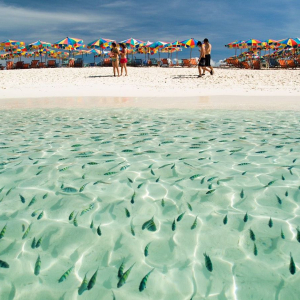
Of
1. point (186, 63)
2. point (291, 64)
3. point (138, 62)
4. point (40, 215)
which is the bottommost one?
point (40, 215)

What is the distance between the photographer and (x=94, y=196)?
10.2ft

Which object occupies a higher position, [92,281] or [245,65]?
[245,65]

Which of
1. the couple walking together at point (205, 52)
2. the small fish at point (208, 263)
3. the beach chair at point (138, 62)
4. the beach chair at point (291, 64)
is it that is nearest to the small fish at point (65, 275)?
the small fish at point (208, 263)

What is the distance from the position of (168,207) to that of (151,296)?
1.09 meters

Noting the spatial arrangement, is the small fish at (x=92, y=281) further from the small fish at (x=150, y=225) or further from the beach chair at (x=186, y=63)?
the beach chair at (x=186, y=63)

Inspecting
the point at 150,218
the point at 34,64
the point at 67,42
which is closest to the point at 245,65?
the point at 67,42

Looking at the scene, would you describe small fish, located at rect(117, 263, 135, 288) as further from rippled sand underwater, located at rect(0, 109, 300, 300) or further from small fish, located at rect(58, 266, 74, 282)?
small fish, located at rect(58, 266, 74, 282)

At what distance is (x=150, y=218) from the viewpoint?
2.69 m

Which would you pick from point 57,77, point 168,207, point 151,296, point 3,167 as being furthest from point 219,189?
point 57,77

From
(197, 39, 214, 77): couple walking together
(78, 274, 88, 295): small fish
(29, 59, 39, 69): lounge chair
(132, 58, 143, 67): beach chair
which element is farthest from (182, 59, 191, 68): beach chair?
(78, 274, 88, 295): small fish

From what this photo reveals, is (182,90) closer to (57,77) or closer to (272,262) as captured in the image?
(57,77)

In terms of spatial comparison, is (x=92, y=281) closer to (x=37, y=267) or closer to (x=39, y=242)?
(x=37, y=267)

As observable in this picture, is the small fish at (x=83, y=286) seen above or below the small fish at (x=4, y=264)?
below

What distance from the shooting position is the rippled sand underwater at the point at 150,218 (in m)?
1.94
